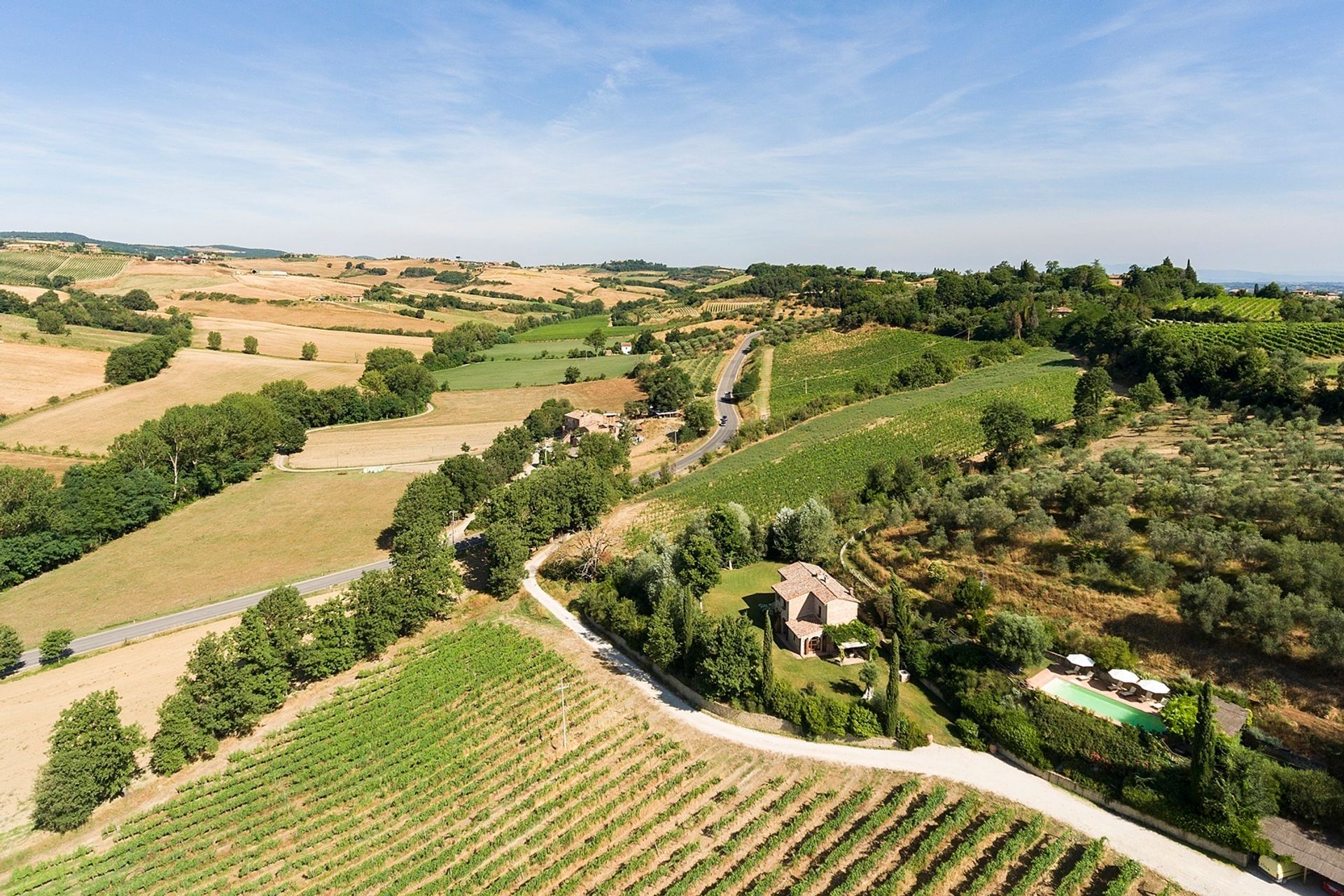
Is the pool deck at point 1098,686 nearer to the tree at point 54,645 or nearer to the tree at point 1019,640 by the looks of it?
the tree at point 1019,640

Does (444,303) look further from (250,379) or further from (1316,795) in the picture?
(1316,795)

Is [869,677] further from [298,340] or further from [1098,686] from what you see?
[298,340]

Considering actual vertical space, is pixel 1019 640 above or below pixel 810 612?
above

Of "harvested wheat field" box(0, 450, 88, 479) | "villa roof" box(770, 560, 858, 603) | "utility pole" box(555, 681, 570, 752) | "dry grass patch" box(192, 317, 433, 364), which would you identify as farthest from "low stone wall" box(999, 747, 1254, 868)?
"dry grass patch" box(192, 317, 433, 364)

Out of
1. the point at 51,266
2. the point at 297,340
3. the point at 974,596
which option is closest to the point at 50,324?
the point at 297,340

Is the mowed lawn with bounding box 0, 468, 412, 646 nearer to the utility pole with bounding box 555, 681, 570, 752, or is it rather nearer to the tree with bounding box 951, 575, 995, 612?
the utility pole with bounding box 555, 681, 570, 752

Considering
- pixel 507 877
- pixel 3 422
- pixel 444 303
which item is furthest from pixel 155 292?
pixel 507 877
